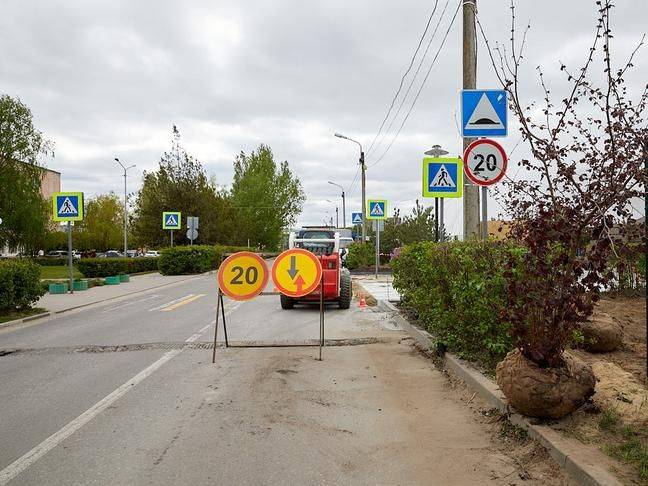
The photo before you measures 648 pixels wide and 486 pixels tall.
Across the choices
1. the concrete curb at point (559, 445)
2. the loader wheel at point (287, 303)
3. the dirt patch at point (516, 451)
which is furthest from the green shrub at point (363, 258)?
the dirt patch at point (516, 451)

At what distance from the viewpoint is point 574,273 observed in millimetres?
4504

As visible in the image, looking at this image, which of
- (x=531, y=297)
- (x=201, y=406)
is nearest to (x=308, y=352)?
(x=201, y=406)

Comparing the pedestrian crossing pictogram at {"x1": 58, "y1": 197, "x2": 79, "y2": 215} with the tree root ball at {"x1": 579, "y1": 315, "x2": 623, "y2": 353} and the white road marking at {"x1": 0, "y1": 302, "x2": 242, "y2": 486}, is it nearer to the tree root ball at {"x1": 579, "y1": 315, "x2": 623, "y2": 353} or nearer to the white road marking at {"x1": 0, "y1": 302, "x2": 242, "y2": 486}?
the white road marking at {"x1": 0, "y1": 302, "x2": 242, "y2": 486}

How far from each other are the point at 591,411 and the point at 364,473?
6.35 ft

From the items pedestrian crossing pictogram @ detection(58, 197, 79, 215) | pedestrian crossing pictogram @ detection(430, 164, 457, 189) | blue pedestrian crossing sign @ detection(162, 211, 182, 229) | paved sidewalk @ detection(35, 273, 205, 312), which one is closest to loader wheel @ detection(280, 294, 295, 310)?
pedestrian crossing pictogram @ detection(430, 164, 457, 189)

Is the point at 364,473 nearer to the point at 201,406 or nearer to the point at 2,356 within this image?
the point at 201,406

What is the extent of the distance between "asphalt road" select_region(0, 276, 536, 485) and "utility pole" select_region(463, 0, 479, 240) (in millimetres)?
2542

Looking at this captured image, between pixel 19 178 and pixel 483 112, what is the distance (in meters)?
39.6

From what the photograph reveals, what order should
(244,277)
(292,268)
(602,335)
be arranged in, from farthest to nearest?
(292,268) → (244,277) → (602,335)

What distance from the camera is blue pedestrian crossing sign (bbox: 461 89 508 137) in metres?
8.27

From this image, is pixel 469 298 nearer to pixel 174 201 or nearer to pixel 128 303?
pixel 128 303

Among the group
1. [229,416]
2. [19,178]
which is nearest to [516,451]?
[229,416]

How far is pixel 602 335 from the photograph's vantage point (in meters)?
6.68

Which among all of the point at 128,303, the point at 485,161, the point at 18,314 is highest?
the point at 485,161
